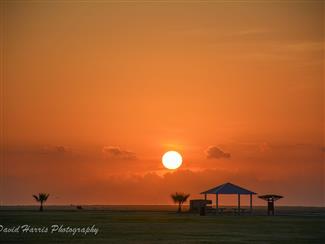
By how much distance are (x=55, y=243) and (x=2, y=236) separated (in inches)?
165

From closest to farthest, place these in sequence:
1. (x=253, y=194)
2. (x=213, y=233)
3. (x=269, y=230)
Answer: (x=213, y=233) < (x=269, y=230) < (x=253, y=194)

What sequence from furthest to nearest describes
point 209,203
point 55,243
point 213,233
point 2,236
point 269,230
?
1. point 209,203
2. point 269,230
3. point 213,233
4. point 2,236
5. point 55,243

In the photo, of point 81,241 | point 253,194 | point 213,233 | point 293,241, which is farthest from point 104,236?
point 253,194

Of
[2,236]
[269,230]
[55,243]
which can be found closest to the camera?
[55,243]

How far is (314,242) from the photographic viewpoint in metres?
33.6

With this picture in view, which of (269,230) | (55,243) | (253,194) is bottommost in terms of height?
(55,243)

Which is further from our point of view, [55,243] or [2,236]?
[2,236]

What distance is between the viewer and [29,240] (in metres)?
33.5

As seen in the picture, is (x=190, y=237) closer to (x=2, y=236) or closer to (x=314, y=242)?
(x=314, y=242)

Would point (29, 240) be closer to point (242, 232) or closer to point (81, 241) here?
point (81, 241)

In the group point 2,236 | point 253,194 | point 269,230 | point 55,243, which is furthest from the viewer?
point 253,194

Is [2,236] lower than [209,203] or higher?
lower

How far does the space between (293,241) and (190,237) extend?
5.24m

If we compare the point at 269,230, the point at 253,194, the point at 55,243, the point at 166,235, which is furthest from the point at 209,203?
the point at 55,243
